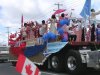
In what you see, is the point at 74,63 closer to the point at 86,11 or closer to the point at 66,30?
the point at 66,30

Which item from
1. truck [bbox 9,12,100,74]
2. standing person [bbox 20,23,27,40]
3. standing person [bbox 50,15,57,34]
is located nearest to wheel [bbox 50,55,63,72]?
truck [bbox 9,12,100,74]

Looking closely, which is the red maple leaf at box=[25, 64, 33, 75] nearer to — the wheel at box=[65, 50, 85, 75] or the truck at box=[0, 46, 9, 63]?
the wheel at box=[65, 50, 85, 75]

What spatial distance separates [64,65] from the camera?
1518cm

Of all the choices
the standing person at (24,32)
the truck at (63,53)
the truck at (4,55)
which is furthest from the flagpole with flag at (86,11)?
the truck at (4,55)

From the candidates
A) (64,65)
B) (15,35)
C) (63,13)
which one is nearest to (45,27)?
(63,13)

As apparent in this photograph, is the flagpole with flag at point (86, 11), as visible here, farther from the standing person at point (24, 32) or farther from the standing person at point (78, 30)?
the standing person at point (24, 32)

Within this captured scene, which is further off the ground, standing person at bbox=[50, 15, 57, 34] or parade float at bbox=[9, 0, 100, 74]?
standing person at bbox=[50, 15, 57, 34]

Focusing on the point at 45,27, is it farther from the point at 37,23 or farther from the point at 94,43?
the point at 94,43

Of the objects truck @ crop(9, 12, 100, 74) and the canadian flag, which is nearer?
the canadian flag

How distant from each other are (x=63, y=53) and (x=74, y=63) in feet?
4.03

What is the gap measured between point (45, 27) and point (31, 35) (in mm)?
1763

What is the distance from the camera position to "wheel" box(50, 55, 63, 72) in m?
15.3

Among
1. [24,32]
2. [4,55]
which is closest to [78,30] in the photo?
[24,32]

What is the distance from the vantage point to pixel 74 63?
555 inches
